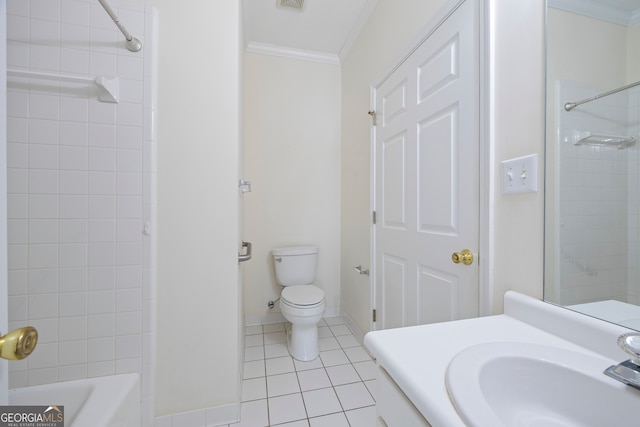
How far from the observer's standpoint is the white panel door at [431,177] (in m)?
0.94

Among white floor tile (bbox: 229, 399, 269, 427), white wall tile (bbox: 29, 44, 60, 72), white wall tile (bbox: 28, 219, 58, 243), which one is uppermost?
white wall tile (bbox: 29, 44, 60, 72)

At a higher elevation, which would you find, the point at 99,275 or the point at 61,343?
the point at 99,275

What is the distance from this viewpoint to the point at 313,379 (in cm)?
154

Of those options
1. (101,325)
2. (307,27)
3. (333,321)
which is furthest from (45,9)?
(333,321)

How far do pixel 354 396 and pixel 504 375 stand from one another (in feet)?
3.80

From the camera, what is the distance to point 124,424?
96 cm

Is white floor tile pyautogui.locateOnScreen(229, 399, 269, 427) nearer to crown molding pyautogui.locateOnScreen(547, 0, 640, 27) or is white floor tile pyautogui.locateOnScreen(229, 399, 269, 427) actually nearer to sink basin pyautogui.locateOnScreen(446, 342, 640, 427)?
sink basin pyautogui.locateOnScreen(446, 342, 640, 427)

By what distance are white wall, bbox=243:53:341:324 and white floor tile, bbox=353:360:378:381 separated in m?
0.75

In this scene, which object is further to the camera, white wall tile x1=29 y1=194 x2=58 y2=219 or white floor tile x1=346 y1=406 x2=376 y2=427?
white floor tile x1=346 y1=406 x2=376 y2=427

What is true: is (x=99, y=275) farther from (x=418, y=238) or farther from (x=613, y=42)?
(x=613, y=42)

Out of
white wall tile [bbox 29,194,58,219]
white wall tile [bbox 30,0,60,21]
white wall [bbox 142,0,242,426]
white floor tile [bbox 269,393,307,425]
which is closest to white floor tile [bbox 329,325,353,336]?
white floor tile [bbox 269,393,307,425]

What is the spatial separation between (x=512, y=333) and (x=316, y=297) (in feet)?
4.25

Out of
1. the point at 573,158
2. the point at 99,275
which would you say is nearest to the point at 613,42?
the point at 573,158

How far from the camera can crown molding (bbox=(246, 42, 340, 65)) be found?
2.20m
